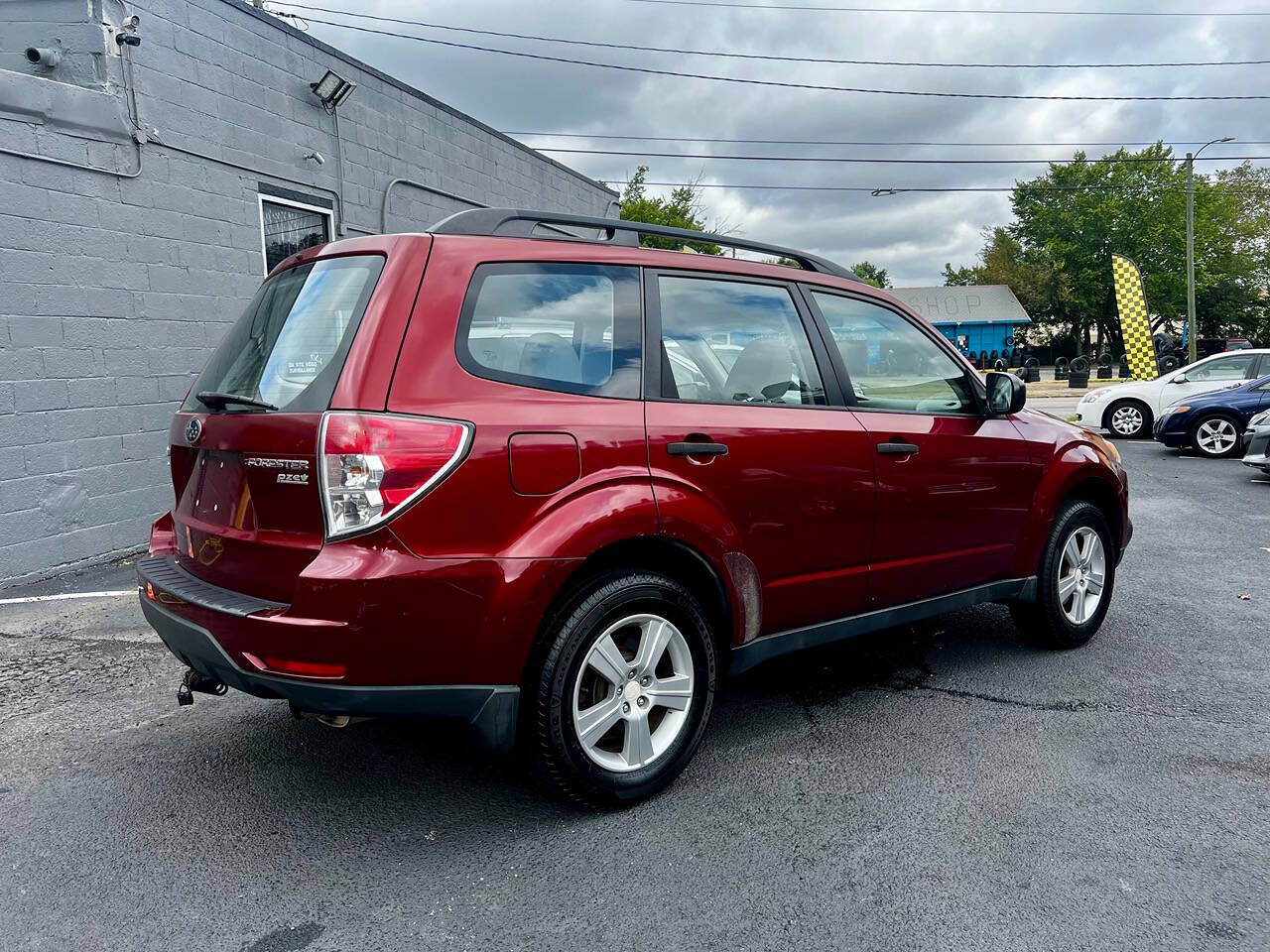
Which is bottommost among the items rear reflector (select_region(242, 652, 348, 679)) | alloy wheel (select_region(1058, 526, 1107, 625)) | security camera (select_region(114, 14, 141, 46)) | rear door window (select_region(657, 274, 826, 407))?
alloy wheel (select_region(1058, 526, 1107, 625))

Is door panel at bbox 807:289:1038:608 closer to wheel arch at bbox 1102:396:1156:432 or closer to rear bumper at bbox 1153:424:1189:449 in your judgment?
rear bumper at bbox 1153:424:1189:449

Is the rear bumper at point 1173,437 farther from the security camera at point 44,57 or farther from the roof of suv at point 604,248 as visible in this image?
the security camera at point 44,57

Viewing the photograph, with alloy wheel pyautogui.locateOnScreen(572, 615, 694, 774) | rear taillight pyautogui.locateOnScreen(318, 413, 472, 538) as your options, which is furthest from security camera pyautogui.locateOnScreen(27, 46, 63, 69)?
alloy wheel pyautogui.locateOnScreen(572, 615, 694, 774)

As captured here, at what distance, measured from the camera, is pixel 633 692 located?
2.99 metres

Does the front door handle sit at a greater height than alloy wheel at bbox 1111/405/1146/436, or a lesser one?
greater

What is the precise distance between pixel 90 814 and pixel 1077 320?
219ft

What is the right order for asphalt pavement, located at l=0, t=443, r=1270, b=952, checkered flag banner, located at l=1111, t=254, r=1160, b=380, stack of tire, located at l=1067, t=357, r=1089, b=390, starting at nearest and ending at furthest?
asphalt pavement, located at l=0, t=443, r=1270, b=952
checkered flag banner, located at l=1111, t=254, r=1160, b=380
stack of tire, located at l=1067, t=357, r=1089, b=390

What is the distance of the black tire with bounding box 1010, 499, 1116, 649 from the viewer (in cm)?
448

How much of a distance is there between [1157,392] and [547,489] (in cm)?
1537

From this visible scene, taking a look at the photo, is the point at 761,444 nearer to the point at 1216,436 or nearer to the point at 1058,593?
the point at 1058,593

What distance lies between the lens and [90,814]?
3076 millimetres

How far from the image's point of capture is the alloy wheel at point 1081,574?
461 centimetres

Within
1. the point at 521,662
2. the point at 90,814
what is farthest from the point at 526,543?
the point at 90,814

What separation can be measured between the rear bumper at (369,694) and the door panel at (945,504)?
1.74 meters
